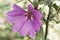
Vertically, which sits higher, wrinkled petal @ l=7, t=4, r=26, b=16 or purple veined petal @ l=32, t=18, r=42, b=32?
wrinkled petal @ l=7, t=4, r=26, b=16

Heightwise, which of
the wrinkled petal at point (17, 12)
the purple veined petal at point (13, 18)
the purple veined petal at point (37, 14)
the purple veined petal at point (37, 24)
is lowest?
the purple veined petal at point (37, 24)

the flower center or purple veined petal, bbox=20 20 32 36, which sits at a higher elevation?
the flower center

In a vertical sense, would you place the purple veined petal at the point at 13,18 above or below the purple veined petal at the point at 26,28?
above

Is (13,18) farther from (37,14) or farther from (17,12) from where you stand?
(37,14)

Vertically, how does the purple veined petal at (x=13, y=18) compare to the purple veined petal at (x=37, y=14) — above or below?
above

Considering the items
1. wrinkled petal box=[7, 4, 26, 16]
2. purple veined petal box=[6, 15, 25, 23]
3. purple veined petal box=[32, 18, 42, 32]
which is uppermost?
wrinkled petal box=[7, 4, 26, 16]

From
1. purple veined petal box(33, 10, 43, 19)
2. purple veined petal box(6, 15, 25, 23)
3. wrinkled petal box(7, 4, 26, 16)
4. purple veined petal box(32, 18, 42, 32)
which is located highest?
wrinkled petal box(7, 4, 26, 16)

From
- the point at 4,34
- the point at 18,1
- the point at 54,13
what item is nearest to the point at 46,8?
the point at 54,13
